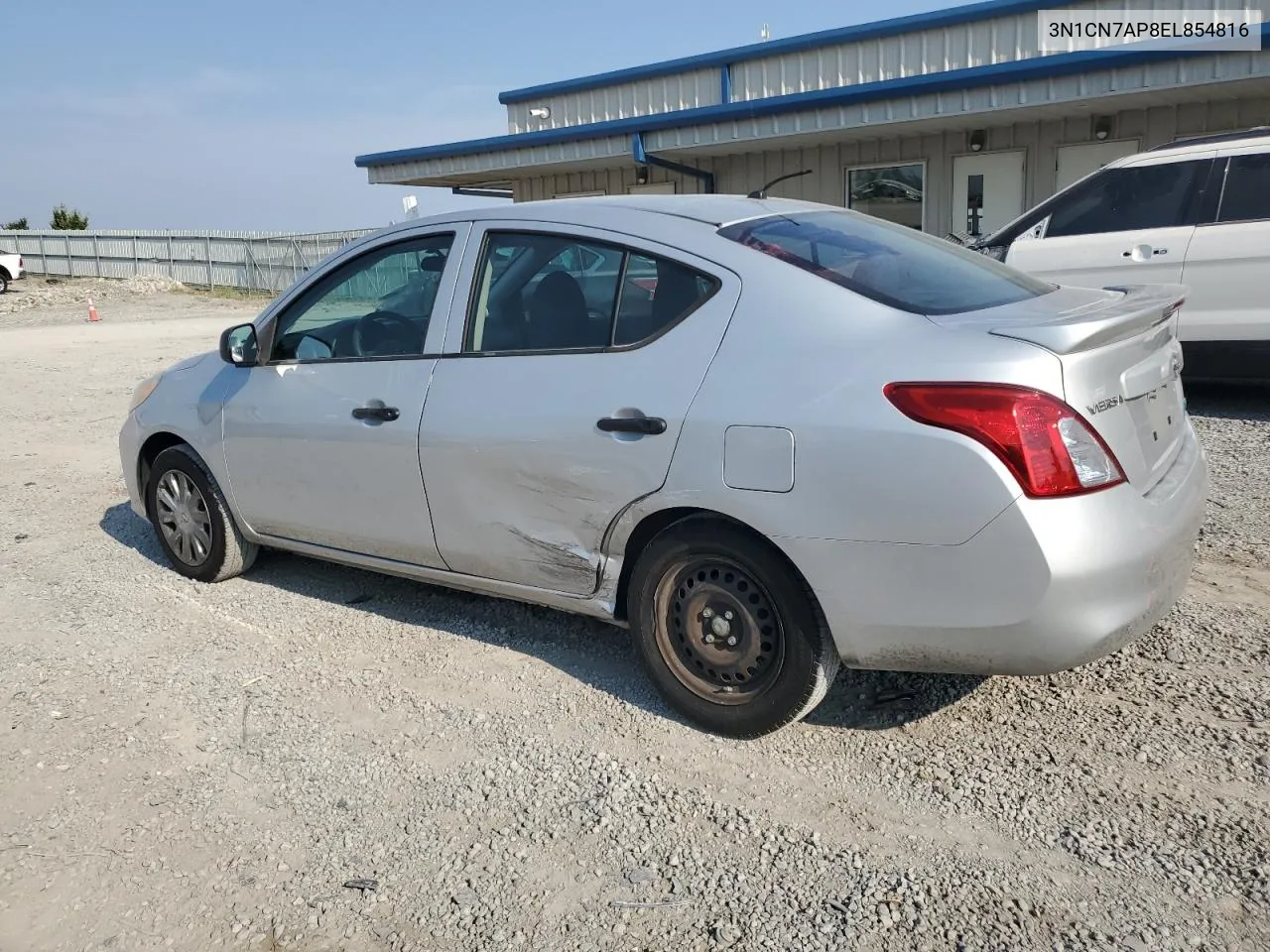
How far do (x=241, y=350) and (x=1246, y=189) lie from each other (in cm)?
658

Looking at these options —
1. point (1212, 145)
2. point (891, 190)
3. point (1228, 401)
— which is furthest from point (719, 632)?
point (891, 190)

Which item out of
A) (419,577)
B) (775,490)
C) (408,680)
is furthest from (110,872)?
(775,490)

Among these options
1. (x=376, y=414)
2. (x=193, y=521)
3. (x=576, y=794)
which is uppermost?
(x=376, y=414)

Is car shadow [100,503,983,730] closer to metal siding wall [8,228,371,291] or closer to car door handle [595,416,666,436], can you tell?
car door handle [595,416,666,436]

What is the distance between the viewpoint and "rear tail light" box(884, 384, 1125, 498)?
2.71m

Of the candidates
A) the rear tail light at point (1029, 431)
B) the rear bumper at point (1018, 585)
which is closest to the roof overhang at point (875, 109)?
the rear bumper at point (1018, 585)

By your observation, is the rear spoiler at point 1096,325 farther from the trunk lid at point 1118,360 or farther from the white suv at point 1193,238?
the white suv at point 1193,238

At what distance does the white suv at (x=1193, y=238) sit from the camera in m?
7.12

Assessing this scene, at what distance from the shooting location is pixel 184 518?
201 inches

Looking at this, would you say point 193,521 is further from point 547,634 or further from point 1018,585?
point 1018,585

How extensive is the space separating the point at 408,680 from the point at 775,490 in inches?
68.1

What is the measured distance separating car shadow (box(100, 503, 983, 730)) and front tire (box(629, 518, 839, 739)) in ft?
0.77

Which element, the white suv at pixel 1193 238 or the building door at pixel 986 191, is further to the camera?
the building door at pixel 986 191

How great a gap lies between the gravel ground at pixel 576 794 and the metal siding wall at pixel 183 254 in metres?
25.1
